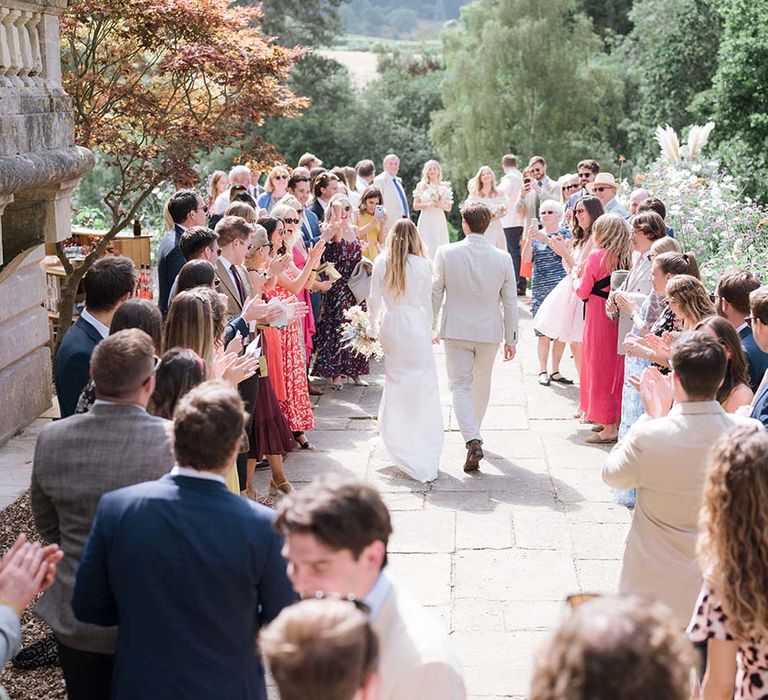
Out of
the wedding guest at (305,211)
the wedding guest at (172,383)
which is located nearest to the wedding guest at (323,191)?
the wedding guest at (305,211)

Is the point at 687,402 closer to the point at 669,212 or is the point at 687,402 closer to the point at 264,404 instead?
the point at 264,404

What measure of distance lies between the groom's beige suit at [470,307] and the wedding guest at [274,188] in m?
3.99

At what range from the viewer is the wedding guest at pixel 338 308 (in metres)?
11.2

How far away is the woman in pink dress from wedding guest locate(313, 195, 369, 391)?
2470 mm

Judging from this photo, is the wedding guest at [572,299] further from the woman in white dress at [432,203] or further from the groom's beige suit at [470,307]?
the woman in white dress at [432,203]

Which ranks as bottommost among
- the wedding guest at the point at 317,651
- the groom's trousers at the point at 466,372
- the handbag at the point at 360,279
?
the groom's trousers at the point at 466,372

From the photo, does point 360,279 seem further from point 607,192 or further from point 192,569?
point 192,569

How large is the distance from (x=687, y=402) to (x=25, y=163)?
17.6 ft

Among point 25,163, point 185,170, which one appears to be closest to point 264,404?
point 25,163

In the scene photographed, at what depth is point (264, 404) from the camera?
8062 millimetres

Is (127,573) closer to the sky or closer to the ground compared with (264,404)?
closer to the sky

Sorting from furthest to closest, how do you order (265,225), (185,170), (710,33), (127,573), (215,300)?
(710,33)
(185,170)
(265,225)
(215,300)
(127,573)

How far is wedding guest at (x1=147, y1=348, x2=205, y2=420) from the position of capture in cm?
448

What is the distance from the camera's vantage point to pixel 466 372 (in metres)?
9.03
